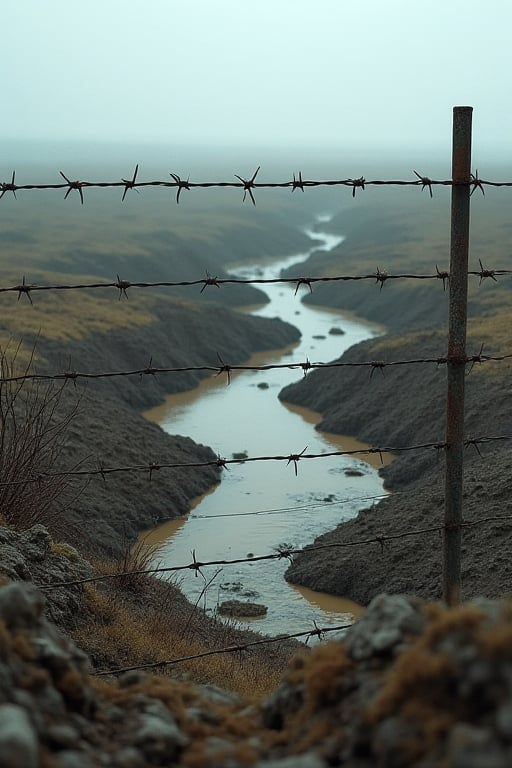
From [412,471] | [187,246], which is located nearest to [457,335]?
[412,471]

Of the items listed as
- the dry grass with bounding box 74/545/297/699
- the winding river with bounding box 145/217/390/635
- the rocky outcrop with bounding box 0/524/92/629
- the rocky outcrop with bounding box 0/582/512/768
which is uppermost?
the rocky outcrop with bounding box 0/582/512/768

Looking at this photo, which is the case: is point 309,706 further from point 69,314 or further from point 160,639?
point 69,314

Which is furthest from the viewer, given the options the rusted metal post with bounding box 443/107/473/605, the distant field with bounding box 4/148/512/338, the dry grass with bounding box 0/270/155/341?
the distant field with bounding box 4/148/512/338

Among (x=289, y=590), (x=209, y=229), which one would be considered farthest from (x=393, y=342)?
(x=209, y=229)

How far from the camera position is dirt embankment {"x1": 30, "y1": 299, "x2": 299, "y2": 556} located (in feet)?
58.8

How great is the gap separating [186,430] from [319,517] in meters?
8.95

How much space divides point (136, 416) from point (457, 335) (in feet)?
69.9

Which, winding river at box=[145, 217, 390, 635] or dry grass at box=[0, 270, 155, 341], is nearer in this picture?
winding river at box=[145, 217, 390, 635]

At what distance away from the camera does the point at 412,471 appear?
71.7ft

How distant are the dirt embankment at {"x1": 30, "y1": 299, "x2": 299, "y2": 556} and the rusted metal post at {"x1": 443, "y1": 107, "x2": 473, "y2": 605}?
2.08 meters

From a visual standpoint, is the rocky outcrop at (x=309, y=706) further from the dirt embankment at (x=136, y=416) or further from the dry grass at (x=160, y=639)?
the dirt embankment at (x=136, y=416)

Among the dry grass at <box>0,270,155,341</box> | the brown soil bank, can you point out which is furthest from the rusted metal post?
the dry grass at <box>0,270,155,341</box>

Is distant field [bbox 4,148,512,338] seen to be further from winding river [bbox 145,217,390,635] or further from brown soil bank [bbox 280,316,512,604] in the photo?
brown soil bank [bbox 280,316,512,604]

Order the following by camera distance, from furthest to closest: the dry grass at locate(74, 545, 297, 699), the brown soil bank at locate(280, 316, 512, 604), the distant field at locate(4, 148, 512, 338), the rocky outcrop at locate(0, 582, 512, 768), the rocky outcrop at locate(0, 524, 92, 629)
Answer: the distant field at locate(4, 148, 512, 338) < the brown soil bank at locate(280, 316, 512, 604) < the rocky outcrop at locate(0, 524, 92, 629) < the dry grass at locate(74, 545, 297, 699) < the rocky outcrop at locate(0, 582, 512, 768)
